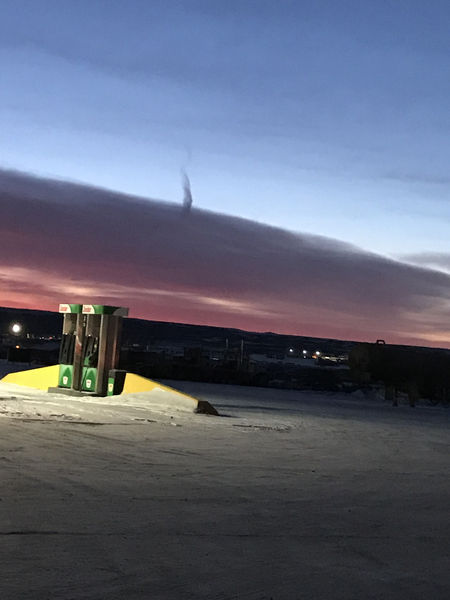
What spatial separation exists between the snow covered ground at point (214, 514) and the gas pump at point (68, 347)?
26.5 feet

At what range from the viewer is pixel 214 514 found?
7.32 metres

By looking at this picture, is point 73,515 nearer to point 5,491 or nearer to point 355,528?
point 5,491

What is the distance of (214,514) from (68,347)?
16.3 m

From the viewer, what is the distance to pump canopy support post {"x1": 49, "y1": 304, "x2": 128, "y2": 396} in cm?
2148

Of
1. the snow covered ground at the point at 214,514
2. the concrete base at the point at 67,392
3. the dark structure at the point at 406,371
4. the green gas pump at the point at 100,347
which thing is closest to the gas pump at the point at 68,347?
the concrete base at the point at 67,392

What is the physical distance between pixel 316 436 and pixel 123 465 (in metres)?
5.75

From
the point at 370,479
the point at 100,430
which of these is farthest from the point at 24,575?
the point at 100,430

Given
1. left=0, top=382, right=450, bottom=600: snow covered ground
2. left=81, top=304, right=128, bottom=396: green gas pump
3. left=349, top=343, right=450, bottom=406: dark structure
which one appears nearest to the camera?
left=0, top=382, right=450, bottom=600: snow covered ground

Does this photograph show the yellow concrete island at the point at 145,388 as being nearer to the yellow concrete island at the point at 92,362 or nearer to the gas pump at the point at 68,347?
the yellow concrete island at the point at 92,362

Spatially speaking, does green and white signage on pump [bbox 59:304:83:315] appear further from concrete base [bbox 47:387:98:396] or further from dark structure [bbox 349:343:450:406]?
dark structure [bbox 349:343:450:406]

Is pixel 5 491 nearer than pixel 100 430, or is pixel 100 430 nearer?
pixel 5 491

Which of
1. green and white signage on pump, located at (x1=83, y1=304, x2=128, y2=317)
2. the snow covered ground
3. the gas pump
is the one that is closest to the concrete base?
the gas pump

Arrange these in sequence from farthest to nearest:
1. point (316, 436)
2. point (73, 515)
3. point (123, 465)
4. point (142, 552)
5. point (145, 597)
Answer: point (316, 436) < point (123, 465) < point (73, 515) < point (142, 552) < point (145, 597)

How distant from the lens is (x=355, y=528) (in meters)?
7.11
